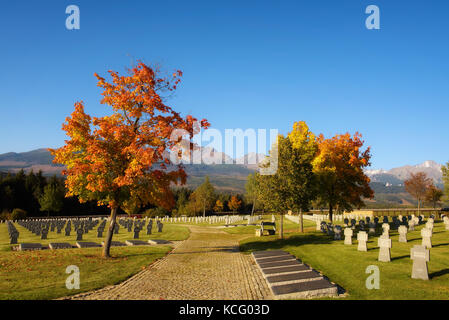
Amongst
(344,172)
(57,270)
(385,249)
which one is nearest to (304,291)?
(385,249)

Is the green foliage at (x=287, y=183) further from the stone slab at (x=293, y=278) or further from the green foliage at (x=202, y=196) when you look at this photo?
the green foliage at (x=202, y=196)

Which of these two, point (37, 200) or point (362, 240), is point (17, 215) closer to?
point (37, 200)

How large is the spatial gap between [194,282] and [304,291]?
424 centimetres

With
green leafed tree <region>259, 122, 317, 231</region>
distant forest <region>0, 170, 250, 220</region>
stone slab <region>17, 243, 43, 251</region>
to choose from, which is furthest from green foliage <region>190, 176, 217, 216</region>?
stone slab <region>17, 243, 43, 251</region>

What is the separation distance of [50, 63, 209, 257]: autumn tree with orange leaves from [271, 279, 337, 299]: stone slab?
861 cm

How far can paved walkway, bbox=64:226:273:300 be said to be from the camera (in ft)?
30.7

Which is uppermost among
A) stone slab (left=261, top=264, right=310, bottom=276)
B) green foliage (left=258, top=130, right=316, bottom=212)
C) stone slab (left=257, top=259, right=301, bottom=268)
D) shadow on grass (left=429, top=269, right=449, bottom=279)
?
green foliage (left=258, top=130, right=316, bottom=212)

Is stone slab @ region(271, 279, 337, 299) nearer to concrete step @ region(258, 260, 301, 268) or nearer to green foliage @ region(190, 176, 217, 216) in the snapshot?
concrete step @ region(258, 260, 301, 268)

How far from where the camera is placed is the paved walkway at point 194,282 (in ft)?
30.7

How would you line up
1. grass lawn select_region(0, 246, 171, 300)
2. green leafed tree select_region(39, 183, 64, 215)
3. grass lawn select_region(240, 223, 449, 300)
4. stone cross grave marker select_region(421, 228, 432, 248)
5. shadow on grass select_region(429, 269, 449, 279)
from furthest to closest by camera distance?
green leafed tree select_region(39, 183, 64, 215)
stone cross grave marker select_region(421, 228, 432, 248)
shadow on grass select_region(429, 269, 449, 279)
grass lawn select_region(0, 246, 171, 300)
grass lawn select_region(240, 223, 449, 300)

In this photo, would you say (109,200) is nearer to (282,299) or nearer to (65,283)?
(65,283)

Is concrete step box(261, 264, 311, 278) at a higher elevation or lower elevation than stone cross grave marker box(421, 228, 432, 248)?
lower
